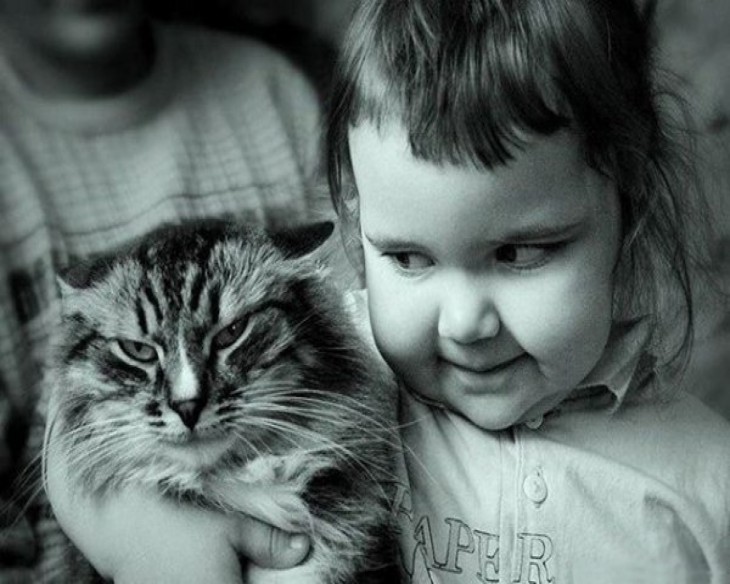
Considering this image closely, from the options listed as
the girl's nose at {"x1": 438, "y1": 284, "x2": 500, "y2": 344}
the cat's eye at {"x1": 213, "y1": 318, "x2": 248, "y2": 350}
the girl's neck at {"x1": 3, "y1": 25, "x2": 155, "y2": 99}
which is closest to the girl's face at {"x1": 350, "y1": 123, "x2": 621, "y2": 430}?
the girl's nose at {"x1": 438, "y1": 284, "x2": 500, "y2": 344}

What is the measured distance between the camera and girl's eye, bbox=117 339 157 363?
2.35 ft

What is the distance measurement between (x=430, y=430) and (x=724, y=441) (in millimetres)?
272

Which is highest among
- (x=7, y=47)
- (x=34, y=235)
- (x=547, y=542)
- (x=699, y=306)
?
(x=7, y=47)

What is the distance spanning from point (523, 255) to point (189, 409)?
11.0 inches

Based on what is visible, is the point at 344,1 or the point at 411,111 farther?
the point at 344,1

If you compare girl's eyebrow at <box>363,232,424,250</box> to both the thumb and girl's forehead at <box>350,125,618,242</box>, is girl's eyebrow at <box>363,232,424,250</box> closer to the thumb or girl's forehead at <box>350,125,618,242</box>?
girl's forehead at <box>350,125,618,242</box>

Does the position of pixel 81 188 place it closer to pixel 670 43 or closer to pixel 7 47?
pixel 7 47

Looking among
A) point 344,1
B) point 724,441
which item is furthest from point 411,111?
point 724,441

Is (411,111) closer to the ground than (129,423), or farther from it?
farther from it

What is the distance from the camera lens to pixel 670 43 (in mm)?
828

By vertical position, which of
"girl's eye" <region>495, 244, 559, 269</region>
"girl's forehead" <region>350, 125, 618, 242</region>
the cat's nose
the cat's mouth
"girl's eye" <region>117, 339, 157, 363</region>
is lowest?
the cat's mouth

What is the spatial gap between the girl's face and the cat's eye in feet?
0.37

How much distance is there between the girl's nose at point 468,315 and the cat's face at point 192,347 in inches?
4.4

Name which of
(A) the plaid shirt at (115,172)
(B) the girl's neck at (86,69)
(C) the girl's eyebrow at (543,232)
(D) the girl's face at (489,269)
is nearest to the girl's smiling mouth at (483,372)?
(D) the girl's face at (489,269)
